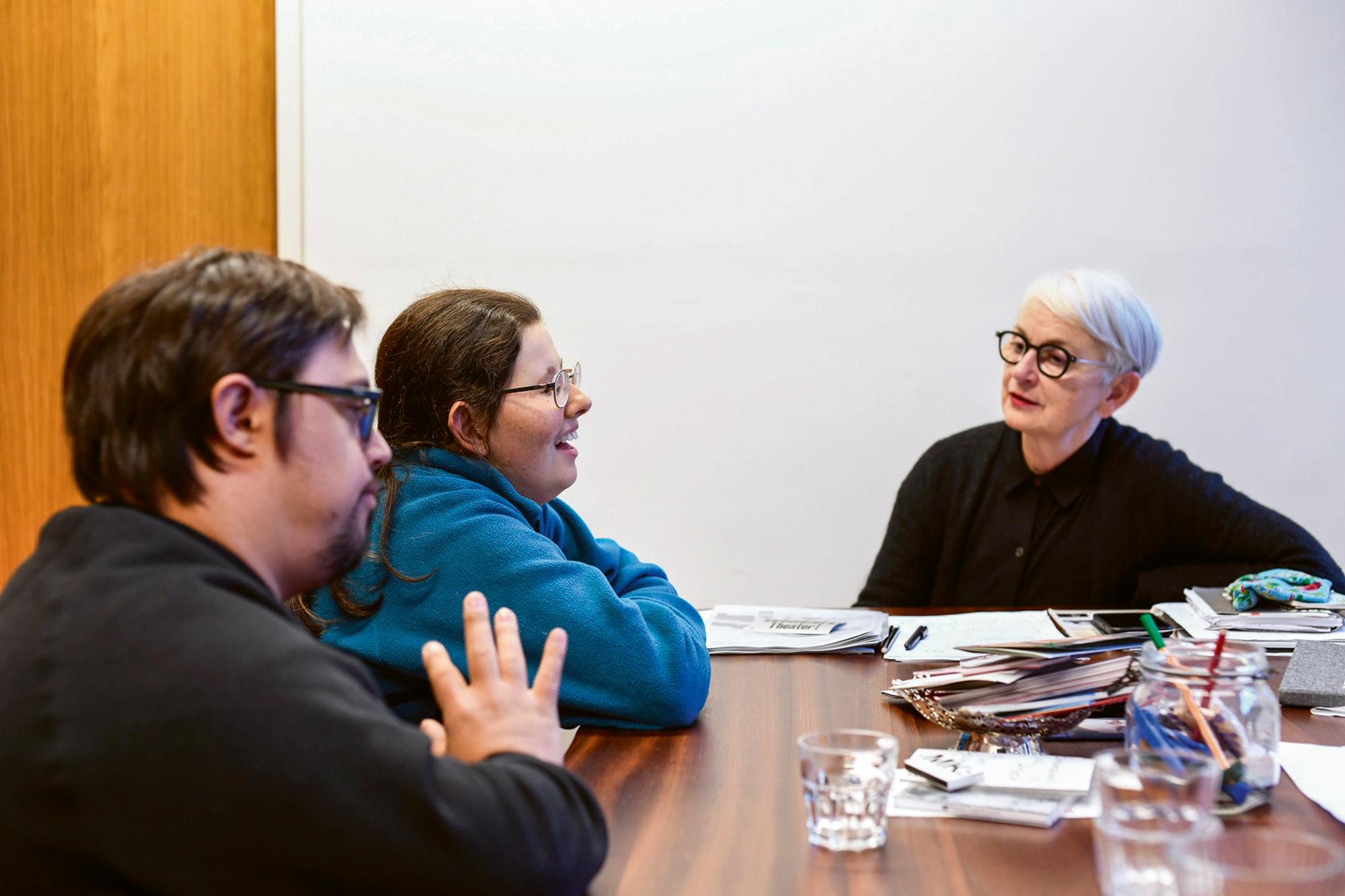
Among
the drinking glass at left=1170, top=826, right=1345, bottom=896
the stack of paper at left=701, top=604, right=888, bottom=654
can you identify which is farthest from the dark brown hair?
the stack of paper at left=701, top=604, right=888, bottom=654

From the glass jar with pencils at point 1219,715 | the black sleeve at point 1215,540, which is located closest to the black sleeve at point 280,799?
the glass jar with pencils at point 1219,715

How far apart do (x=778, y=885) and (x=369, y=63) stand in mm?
2954

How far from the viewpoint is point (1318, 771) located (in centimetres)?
114

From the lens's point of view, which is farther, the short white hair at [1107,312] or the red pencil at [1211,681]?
the short white hair at [1107,312]

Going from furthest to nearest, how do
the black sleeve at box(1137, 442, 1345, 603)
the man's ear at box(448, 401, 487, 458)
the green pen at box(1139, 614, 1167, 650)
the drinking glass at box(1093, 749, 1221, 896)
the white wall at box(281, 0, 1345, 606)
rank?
the white wall at box(281, 0, 1345, 606), the black sleeve at box(1137, 442, 1345, 603), the man's ear at box(448, 401, 487, 458), the green pen at box(1139, 614, 1167, 650), the drinking glass at box(1093, 749, 1221, 896)

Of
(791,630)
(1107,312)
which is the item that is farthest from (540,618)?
(1107,312)

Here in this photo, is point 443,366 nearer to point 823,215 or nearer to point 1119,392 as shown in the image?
point 1119,392

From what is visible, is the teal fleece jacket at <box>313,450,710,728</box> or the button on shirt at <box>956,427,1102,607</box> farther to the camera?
the button on shirt at <box>956,427,1102,607</box>

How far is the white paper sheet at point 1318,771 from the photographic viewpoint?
105 centimetres

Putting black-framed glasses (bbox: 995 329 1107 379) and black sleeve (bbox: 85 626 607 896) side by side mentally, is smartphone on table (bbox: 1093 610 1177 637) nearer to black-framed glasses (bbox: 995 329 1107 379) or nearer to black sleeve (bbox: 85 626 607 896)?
black-framed glasses (bbox: 995 329 1107 379)

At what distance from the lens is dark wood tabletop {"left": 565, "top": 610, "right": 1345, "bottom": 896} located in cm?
90

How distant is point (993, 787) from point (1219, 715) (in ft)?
0.65

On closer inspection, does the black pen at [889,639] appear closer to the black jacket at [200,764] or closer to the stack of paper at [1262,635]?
the stack of paper at [1262,635]

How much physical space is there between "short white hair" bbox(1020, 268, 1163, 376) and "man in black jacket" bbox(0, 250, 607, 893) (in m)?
1.86
